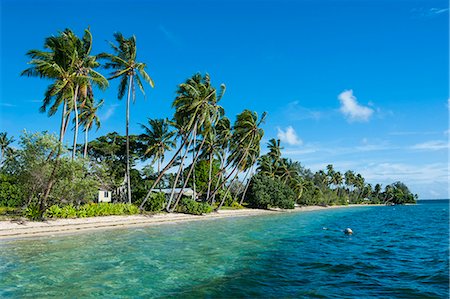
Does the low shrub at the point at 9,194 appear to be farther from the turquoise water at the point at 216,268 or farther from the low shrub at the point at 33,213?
the turquoise water at the point at 216,268

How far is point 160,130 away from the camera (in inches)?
1668

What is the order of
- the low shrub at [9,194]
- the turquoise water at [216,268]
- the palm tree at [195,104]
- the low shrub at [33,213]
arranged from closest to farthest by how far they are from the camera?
the turquoise water at [216,268] → the low shrub at [33,213] → the low shrub at [9,194] → the palm tree at [195,104]

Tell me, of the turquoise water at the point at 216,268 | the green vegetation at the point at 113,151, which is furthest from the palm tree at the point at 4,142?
the turquoise water at the point at 216,268

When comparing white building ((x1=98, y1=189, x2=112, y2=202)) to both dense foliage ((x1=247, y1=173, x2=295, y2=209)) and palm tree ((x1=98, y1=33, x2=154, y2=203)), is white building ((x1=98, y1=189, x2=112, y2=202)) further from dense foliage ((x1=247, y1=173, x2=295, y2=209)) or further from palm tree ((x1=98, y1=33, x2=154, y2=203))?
dense foliage ((x1=247, y1=173, x2=295, y2=209))

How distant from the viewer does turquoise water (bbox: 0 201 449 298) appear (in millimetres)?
8922

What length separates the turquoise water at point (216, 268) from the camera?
8.92m

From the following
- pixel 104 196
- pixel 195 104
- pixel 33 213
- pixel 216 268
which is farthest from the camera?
pixel 104 196

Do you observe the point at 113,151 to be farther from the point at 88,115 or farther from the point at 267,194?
the point at 267,194

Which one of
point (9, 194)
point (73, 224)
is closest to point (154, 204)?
point (73, 224)

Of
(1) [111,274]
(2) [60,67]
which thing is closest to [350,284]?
(1) [111,274]

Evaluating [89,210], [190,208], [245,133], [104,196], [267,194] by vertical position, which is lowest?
[190,208]

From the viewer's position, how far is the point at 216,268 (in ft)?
38.2

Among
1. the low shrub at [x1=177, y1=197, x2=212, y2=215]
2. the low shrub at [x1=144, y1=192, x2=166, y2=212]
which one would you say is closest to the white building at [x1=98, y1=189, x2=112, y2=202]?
the low shrub at [x1=144, y1=192, x2=166, y2=212]

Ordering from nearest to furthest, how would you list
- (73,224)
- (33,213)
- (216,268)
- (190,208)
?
(216,268)
(33,213)
(73,224)
(190,208)
